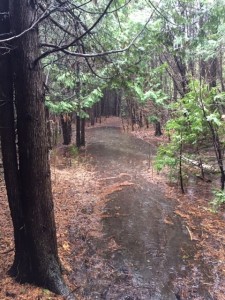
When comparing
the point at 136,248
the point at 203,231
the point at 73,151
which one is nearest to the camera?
the point at 136,248

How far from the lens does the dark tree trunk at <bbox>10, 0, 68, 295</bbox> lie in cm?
433

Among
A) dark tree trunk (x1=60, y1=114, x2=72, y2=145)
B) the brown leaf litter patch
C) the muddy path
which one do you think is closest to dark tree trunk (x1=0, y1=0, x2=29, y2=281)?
the muddy path

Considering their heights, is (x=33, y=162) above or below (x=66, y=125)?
below

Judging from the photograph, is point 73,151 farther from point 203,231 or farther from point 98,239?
point 203,231

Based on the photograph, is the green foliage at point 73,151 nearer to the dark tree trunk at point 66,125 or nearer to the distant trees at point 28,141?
the dark tree trunk at point 66,125

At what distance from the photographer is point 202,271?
548 cm

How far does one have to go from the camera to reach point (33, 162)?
4496 mm

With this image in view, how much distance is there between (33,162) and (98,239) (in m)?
2.87

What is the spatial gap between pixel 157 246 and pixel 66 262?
186cm

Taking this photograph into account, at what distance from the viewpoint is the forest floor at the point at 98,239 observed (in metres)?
4.91

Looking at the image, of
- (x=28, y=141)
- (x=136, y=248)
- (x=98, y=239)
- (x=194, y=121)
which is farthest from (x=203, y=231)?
(x=28, y=141)

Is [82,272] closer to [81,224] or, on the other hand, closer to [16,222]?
[16,222]

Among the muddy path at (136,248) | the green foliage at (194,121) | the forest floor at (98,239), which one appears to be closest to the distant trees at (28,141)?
the forest floor at (98,239)

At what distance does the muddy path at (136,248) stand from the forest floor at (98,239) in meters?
0.03
